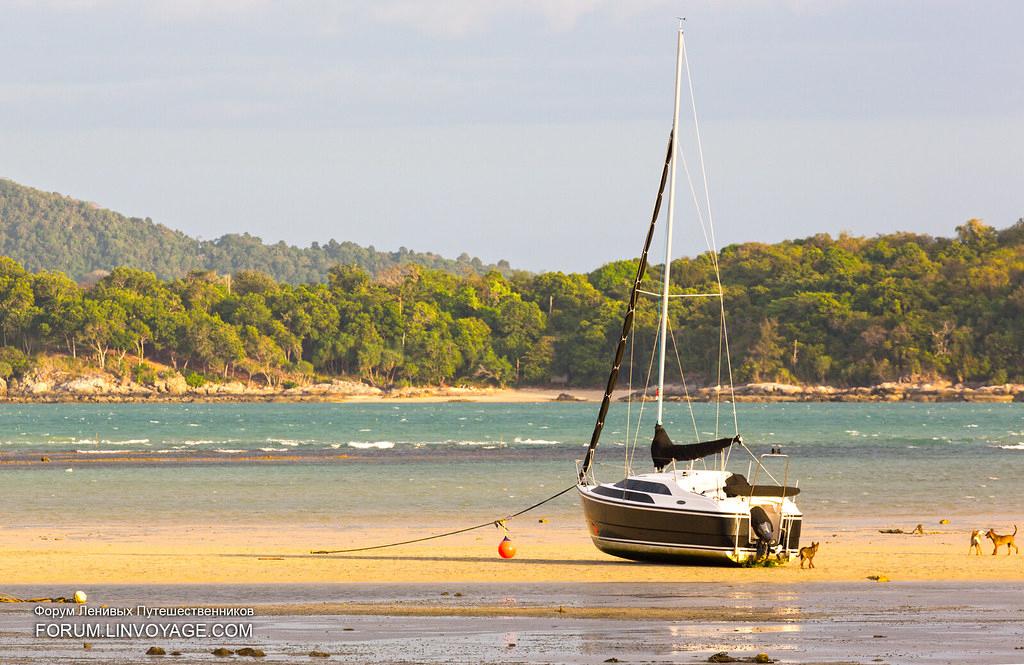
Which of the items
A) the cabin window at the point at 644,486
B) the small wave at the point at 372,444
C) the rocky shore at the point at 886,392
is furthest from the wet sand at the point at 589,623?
the rocky shore at the point at 886,392

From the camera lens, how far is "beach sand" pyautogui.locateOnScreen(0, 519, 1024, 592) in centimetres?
2189

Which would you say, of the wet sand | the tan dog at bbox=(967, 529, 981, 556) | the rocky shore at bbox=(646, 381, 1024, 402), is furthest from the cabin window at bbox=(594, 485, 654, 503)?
the rocky shore at bbox=(646, 381, 1024, 402)

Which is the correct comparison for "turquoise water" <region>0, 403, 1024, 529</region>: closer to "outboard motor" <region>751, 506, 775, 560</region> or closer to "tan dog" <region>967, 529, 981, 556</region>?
"tan dog" <region>967, 529, 981, 556</region>

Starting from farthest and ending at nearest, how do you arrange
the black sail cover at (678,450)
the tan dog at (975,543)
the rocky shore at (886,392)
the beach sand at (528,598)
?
the rocky shore at (886,392) < the tan dog at (975,543) < the black sail cover at (678,450) < the beach sand at (528,598)

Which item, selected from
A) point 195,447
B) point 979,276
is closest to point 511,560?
point 195,447

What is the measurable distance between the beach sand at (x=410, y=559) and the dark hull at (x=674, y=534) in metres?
0.23

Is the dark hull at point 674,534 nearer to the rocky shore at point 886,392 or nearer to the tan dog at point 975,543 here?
the tan dog at point 975,543

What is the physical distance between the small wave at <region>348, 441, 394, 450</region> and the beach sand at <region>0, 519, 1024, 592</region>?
4094 cm

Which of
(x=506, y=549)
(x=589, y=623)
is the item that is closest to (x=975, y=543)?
(x=506, y=549)

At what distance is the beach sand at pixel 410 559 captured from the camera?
21.9m

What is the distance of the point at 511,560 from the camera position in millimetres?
24453

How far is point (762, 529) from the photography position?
2202cm

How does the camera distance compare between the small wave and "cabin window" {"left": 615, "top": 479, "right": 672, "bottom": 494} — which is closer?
"cabin window" {"left": 615, "top": 479, "right": 672, "bottom": 494}

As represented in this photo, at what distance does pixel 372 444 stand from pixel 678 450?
52199mm
